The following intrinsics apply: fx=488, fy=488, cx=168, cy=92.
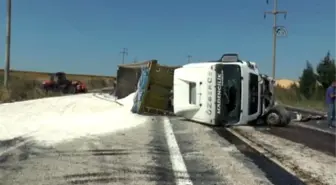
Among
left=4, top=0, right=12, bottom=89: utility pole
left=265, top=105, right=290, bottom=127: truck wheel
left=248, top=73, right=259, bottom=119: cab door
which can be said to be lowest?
left=265, top=105, right=290, bottom=127: truck wheel

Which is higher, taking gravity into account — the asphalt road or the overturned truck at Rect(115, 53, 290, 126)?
the overturned truck at Rect(115, 53, 290, 126)

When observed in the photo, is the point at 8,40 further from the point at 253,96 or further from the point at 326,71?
the point at 326,71

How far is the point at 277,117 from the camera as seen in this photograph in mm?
15945

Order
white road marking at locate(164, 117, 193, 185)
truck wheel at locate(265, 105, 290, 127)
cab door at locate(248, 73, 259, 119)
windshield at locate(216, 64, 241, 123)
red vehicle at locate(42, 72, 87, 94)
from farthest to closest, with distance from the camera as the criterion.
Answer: red vehicle at locate(42, 72, 87, 94) < truck wheel at locate(265, 105, 290, 127) < cab door at locate(248, 73, 259, 119) < windshield at locate(216, 64, 241, 123) < white road marking at locate(164, 117, 193, 185)

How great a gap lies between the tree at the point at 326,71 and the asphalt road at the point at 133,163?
126 feet

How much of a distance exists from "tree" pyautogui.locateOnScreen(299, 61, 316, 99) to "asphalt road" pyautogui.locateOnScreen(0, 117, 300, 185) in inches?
1557

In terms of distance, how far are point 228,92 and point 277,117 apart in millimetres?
2062

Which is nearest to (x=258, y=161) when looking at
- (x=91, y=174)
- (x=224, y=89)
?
(x=91, y=174)

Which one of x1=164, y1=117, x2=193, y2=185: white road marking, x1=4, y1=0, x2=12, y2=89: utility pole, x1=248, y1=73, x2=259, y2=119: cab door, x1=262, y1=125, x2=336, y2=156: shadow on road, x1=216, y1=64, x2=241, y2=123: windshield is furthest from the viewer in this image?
x1=4, y1=0, x2=12, y2=89: utility pole

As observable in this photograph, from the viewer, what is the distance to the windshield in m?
15.0

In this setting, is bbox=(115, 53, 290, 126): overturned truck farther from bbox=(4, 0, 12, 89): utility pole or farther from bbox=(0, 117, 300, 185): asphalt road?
bbox=(4, 0, 12, 89): utility pole

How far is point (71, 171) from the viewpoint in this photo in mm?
7215

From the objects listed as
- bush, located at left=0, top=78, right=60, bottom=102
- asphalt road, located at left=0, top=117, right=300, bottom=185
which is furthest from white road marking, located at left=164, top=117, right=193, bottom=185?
bush, located at left=0, top=78, right=60, bottom=102

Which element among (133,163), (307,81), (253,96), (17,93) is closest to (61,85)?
(17,93)
